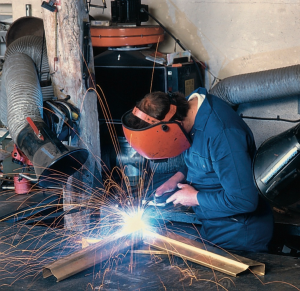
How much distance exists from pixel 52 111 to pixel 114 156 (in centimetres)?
134

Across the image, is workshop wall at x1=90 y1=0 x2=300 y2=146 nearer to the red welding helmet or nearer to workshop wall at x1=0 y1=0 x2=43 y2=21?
workshop wall at x1=0 y1=0 x2=43 y2=21

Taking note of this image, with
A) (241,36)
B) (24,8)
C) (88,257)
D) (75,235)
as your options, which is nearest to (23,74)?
(75,235)

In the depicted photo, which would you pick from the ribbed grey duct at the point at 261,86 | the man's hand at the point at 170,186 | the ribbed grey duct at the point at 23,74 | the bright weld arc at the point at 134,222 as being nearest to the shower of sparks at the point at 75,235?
the bright weld arc at the point at 134,222

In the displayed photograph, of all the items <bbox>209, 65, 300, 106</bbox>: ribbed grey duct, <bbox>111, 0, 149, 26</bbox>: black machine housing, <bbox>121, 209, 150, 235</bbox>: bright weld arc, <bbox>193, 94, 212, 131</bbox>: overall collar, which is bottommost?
<bbox>121, 209, 150, 235</bbox>: bright weld arc

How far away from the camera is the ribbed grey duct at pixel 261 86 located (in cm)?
327

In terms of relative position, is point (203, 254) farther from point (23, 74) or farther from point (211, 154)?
point (23, 74)

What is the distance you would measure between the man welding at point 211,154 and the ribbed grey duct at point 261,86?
134 cm

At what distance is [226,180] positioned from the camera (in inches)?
78.0

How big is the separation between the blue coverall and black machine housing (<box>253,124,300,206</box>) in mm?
579

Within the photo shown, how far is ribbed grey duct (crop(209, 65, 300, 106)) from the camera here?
327 centimetres

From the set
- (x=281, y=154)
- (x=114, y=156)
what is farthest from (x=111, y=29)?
(x=281, y=154)

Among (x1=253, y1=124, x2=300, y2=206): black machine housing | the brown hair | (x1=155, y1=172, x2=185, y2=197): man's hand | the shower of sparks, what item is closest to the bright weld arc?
the shower of sparks

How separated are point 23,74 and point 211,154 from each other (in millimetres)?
1261

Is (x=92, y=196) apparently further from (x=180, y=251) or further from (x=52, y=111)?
(x=180, y=251)
